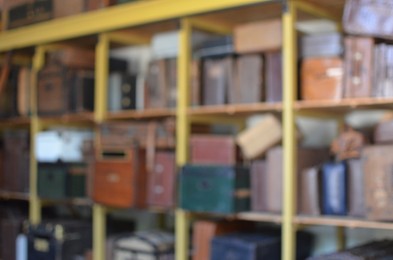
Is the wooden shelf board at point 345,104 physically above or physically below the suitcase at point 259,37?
below

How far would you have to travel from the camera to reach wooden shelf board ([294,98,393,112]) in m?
3.20

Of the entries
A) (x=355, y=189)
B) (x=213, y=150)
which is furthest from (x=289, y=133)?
(x=213, y=150)

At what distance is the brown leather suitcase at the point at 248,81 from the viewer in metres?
3.69

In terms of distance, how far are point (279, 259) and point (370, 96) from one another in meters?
1.15

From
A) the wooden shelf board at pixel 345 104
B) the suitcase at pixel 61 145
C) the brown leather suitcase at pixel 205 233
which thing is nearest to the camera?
the wooden shelf board at pixel 345 104

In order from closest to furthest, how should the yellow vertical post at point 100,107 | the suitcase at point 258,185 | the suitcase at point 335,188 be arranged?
the suitcase at point 335,188
the suitcase at point 258,185
the yellow vertical post at point 100,107

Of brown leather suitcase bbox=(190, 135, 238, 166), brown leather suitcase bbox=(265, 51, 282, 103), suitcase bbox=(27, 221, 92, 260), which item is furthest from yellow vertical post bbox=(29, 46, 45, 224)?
brown leather suitcase bbox=(265, 51, 282, 103)

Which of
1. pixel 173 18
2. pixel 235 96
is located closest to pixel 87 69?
pixel 173 18

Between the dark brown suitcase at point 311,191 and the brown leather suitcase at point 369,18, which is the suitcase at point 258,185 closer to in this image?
the dark brown suitcase at point 311,191

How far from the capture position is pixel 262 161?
368 centimetres

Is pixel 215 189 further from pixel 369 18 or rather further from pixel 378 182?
pixel 369 18

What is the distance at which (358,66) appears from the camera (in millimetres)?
3307

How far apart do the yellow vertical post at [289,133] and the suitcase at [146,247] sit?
943mm

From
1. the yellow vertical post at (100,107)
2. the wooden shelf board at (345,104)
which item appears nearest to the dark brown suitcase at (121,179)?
the yellow vertical post at (100,107)
